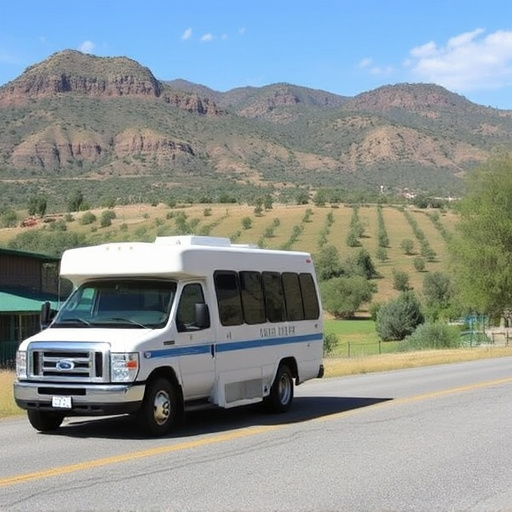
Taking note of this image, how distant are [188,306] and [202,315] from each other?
29cm

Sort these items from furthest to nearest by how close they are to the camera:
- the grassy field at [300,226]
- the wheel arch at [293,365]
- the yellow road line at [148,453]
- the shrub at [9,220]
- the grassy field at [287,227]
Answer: the shrub at [9,220] < the grassy field at [287,227] < the grassy field at [300,226] < the wheel arch at [293,365] < the yellow road line at [148,453]

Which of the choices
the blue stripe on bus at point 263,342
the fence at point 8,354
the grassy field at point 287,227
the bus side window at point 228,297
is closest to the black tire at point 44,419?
the blue stripe on bus at point 263,342

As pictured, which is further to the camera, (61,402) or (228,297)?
(228,297)

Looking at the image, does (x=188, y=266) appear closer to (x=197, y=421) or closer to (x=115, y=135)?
(x=197, y=421)

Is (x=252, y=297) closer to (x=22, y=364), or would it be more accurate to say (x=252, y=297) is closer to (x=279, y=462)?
(x=22, y=364)

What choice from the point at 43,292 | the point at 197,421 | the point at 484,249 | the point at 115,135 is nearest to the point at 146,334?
the point at 197,421

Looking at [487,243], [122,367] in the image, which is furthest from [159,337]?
[487,243]

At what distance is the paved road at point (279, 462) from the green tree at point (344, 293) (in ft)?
236

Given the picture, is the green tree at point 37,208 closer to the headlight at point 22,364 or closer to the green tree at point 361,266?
the green tree at point 361,266

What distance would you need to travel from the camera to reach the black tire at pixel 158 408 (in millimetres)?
11820

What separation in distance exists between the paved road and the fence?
1024 inches

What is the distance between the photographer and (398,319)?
69000 mm

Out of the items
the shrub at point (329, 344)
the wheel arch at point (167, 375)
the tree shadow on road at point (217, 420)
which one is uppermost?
the wheel arch at point (167, 375)

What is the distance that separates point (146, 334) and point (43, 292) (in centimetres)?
3301
